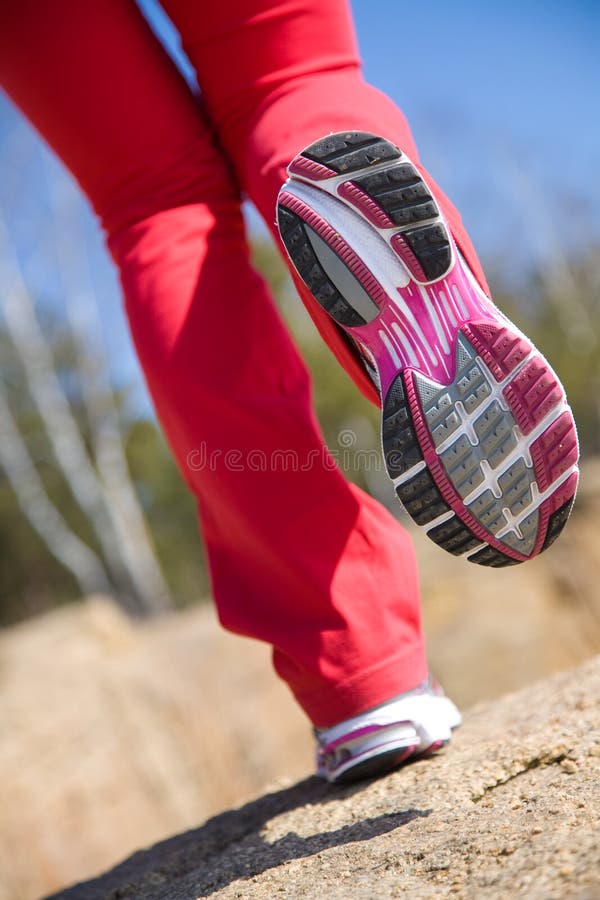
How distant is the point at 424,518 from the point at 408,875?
278mm

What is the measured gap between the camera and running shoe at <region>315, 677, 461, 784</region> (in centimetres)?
101

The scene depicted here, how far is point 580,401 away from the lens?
684 inches

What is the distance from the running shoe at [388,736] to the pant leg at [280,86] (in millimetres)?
355

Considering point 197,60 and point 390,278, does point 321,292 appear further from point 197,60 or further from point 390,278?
point 197,60

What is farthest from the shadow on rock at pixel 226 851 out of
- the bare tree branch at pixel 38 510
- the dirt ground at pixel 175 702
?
the bare tree branch at pixel 38 510

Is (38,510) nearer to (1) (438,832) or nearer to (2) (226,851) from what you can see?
(2) (226,851)

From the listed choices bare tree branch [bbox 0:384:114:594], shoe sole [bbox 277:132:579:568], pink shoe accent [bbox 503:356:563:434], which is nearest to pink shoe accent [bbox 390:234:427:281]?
shoe sole [bbox 277:132:579:568]

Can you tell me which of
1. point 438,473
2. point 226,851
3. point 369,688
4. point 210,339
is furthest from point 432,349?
point 226,851

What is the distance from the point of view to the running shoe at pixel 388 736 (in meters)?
1.01

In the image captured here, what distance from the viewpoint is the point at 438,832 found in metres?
0.79

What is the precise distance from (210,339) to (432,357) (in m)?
0.26

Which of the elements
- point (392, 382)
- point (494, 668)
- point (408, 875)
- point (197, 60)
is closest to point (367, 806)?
point (408, 875)

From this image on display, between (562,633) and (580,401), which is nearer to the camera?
(562,633)

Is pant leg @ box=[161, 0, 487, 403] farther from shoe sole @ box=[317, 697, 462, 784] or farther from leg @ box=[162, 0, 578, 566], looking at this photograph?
shoe sole @ box=[317, 697, 462, 784]
